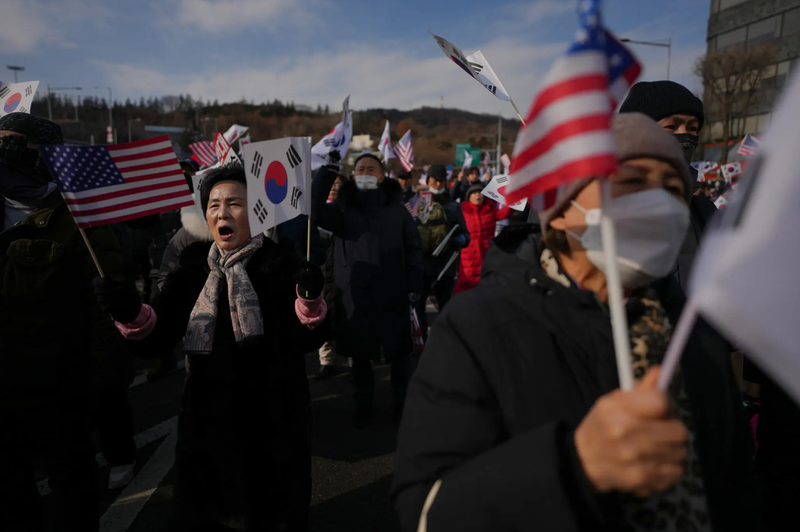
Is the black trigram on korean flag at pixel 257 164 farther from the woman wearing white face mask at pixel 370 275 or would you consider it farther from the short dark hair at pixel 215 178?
the woman wearing white face mask at pixel 370 275

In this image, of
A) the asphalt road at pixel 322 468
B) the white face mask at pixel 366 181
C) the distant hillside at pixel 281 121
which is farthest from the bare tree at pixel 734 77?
the distant hillside at pixel 281 121

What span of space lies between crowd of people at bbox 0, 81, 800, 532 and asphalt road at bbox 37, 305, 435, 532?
0.51ft

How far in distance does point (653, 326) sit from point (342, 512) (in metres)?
2.60

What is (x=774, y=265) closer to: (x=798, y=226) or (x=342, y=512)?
(x=798, y=226)

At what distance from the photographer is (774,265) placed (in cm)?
71

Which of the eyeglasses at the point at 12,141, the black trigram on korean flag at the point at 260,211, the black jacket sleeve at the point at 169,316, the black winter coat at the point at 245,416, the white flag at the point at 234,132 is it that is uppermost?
the white flag at the point at 234,132

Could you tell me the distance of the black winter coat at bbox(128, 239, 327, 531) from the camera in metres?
2.21

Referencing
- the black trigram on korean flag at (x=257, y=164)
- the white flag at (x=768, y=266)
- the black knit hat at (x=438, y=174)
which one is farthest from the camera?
the black knit hat at (x=438, y=174)

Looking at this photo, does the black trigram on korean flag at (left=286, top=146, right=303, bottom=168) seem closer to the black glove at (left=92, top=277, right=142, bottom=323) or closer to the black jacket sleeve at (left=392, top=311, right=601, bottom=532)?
the black glove at (left=92, top=277, right=142, bottom=323)

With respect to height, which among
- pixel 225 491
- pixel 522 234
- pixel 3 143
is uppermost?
pixel 3 143

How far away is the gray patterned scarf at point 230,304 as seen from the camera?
2.27 metres

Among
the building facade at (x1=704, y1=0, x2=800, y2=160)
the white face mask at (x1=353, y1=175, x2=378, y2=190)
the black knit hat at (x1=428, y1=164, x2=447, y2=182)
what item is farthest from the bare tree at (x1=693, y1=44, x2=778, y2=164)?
the white face mask at (x1=353, y1=175, x2=378, y2=190)

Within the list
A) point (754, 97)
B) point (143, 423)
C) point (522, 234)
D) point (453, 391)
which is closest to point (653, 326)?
point (522, 234)

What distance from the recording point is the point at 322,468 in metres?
3.77
